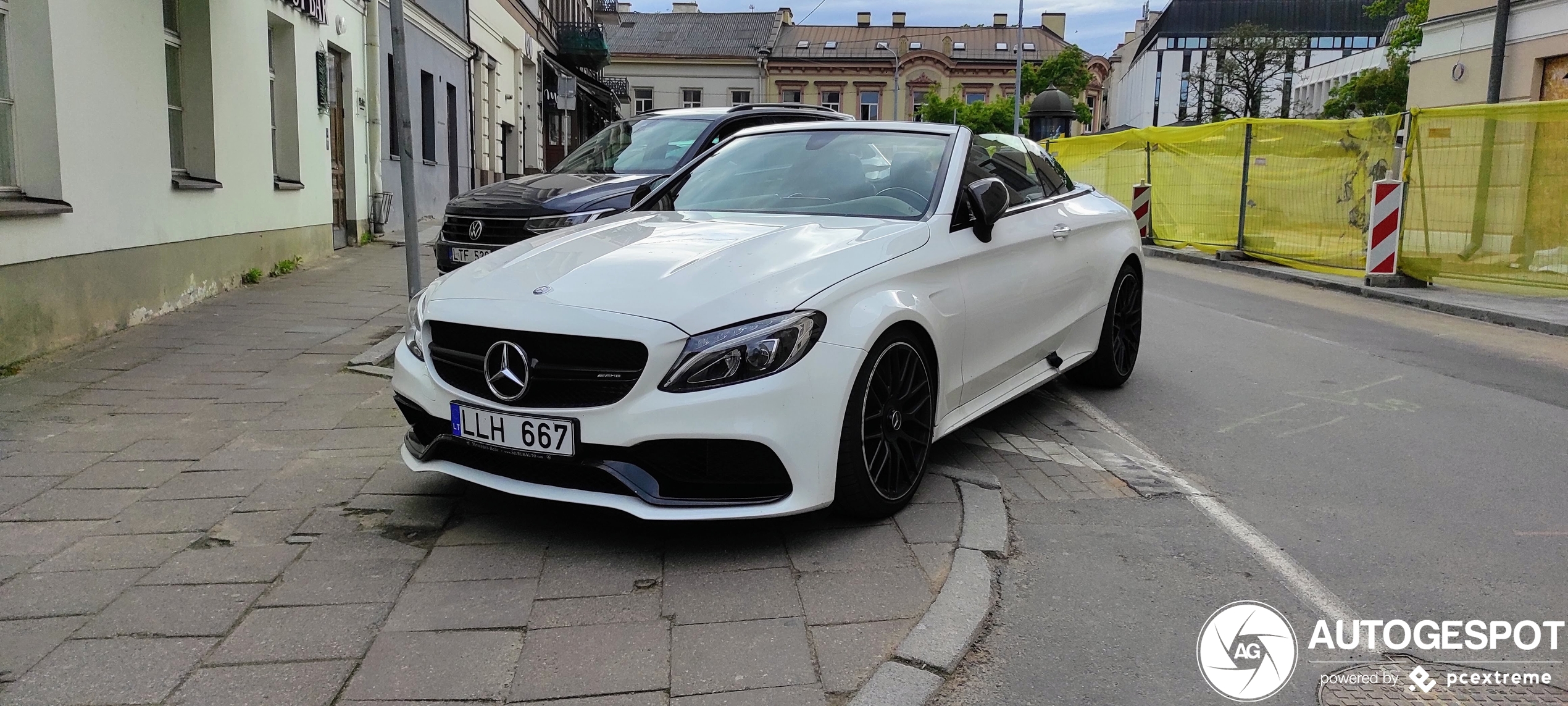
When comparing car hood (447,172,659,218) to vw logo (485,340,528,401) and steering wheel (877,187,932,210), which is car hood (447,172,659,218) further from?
vw logo (485,340,528,401)

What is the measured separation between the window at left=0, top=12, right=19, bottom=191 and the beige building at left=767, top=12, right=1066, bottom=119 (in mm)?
66308

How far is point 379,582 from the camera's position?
3586 mm

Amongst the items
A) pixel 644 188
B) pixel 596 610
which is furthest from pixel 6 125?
pixel 596 610

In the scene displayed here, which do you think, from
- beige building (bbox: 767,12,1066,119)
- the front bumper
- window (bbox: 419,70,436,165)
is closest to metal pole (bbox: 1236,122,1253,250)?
window (bbox: 419,70,436,165)

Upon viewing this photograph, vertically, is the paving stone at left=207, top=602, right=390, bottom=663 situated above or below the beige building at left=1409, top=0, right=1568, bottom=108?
below

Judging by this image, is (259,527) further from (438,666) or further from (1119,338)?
(1119,338)

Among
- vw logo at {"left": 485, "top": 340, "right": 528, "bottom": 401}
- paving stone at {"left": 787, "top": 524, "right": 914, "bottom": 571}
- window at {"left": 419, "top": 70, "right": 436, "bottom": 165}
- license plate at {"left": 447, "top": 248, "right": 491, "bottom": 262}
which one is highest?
window at {"left": 419, "top": 70, "right": 436, "bottom": 165}

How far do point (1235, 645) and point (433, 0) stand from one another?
65.6ft

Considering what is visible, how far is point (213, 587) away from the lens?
11.6 feet


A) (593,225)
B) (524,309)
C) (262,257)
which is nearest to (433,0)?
(262,257)

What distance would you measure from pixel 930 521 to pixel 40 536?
311cm

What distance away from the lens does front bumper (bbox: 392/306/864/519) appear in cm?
356

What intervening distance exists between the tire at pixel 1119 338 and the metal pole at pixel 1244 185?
10.8 meters

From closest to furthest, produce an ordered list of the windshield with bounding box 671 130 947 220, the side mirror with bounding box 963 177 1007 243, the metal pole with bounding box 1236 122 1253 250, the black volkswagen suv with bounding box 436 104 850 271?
the side mirror with bounding box 963 177 1007 243, the windshield with bounding box 671 130 947 220, the black volkswagen suv with bounding box 436 104 850 271, the metal pole with bounding box 1236 122 1253 250
